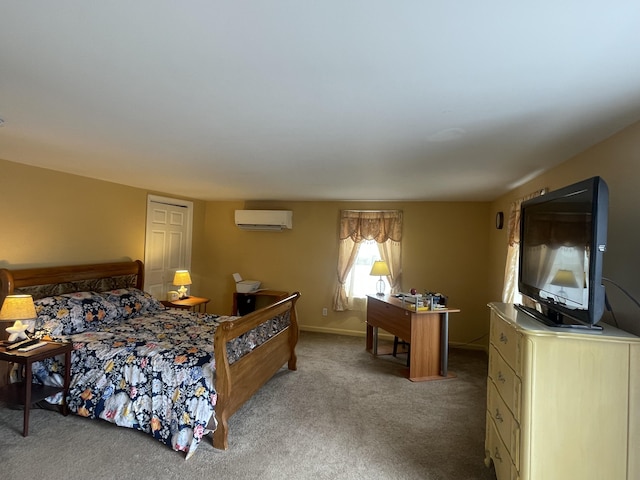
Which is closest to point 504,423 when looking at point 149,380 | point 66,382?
point 149,380

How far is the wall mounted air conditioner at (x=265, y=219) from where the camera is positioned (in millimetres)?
5184

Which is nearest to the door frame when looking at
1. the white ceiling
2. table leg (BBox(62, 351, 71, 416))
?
the white ceiling

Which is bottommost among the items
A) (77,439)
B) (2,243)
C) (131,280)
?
(77,439)

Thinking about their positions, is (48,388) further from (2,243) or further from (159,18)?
(159,18)

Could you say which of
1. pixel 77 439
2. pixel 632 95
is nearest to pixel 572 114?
pixel 632 95

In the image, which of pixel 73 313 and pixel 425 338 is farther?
pixel 425 338

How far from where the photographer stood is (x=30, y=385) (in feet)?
7.77

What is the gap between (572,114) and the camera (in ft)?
5.39

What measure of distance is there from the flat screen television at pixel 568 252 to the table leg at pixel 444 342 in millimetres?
1647

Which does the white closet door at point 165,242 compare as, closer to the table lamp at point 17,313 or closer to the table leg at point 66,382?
the table lamp at point 17,313

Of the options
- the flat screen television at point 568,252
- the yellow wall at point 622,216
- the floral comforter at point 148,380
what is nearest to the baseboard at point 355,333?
the floral comforter at point 148,380

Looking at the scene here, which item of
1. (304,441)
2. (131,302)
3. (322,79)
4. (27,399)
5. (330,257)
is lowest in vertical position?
(304,441)

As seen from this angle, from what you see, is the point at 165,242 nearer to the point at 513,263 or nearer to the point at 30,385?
the point at 30,385

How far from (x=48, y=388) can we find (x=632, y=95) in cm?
420
